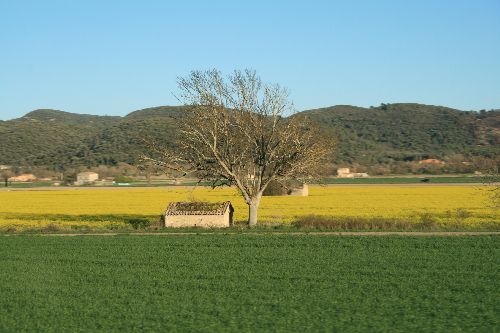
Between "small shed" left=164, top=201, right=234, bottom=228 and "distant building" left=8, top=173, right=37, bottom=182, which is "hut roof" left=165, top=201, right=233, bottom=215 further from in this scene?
"distant building" left=8, top=173, right=37, bottom=182

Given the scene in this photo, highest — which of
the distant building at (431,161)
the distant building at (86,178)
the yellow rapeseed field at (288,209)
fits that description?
the distant building at (431,161)

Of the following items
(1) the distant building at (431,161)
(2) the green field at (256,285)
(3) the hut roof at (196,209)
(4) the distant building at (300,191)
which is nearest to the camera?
(2) the green field at (256,285)

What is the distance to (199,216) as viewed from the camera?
1453 inches

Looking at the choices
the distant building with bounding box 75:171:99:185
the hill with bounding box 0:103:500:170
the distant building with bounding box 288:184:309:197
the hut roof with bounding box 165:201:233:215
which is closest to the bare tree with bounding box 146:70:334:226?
the hut roof with bounding box 165:201:233:215

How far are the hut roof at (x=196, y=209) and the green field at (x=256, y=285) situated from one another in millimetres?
7689

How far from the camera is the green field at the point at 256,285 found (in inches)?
585

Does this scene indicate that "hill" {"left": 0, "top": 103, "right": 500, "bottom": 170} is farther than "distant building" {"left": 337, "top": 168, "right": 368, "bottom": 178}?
Yes

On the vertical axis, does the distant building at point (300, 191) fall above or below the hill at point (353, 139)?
below

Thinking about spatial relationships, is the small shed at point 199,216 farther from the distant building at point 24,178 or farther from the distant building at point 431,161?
the distant building at point 431,161

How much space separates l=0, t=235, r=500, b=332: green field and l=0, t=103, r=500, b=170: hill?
11212 cm

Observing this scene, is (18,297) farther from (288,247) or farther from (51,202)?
(51,202)

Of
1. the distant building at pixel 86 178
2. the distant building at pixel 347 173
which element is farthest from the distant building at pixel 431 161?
the distant building at pixel 86 178

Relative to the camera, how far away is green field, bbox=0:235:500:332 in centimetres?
1485

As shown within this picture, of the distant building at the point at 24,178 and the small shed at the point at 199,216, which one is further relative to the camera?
the distant building at the point at 24,178
